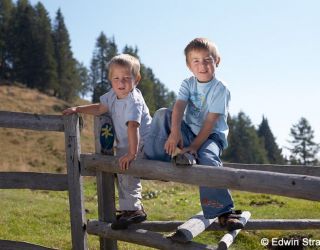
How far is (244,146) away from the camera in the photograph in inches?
3386

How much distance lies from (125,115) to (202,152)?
96cm

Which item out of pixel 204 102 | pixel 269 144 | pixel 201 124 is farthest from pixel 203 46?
pixel 269 144

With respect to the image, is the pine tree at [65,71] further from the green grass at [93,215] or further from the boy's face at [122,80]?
the boy's face at [122,80]

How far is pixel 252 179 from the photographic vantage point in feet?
13.5

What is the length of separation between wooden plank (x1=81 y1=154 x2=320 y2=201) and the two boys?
7.3 inches

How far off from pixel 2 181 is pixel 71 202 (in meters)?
0.84

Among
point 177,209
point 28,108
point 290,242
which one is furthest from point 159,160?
point 28,108

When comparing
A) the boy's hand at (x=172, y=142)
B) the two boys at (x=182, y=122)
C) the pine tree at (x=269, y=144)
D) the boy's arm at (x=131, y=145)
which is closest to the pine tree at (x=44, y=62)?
the pine tree at (x=269, y=144)

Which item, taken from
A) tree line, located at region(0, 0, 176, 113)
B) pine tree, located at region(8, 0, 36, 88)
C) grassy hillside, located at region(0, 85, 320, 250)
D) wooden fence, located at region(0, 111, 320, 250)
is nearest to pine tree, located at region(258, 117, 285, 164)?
tree line, located at region(0, 0, 176, 113)

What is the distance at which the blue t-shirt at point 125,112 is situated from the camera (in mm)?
5039

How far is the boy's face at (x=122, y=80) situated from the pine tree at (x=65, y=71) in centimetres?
7133

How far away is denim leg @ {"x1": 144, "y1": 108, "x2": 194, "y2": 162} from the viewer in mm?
5035

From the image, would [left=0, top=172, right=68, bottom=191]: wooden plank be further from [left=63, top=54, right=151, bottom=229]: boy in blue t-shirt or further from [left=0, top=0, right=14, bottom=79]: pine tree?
[left=0, top=0, right=14, bottom=79]: pine tree

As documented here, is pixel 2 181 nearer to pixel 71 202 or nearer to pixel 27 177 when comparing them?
pixel 27 177
